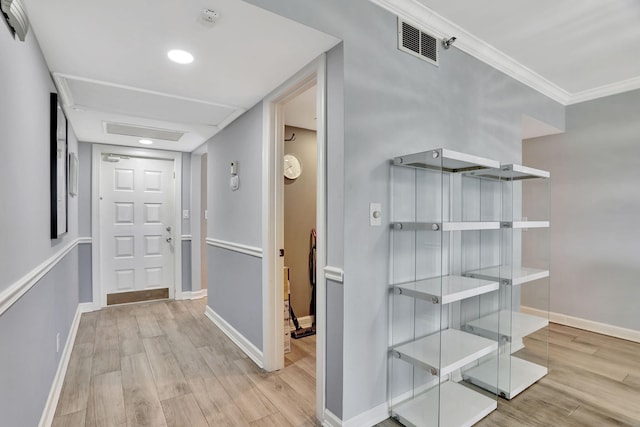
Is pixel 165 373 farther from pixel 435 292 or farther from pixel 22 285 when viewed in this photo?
pixel 435 292

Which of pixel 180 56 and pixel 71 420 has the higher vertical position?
pixel 180 56

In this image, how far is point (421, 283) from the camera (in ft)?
6.64

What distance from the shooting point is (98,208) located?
166 inches

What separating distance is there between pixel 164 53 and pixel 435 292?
6.77ft

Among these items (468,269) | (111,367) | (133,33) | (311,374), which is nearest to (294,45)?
(133,33)

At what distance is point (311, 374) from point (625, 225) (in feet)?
11.0

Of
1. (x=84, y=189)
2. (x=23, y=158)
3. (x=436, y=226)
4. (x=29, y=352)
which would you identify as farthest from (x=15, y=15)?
(x=84, y=189)

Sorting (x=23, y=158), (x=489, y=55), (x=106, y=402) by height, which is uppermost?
(x=489, y=55)

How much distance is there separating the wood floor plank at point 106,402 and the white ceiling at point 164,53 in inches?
84.4

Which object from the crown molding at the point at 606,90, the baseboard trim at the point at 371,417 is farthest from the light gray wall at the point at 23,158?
the crown molding at the point at 606,90

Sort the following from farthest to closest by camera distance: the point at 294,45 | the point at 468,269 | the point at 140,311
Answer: the point at 140,311, the point at 468,269, the point at 294,45

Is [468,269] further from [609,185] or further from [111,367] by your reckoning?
[111,367]

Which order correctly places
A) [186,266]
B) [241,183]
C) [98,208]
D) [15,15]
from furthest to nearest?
[186,266], [98,208], [241,183], [15,15]

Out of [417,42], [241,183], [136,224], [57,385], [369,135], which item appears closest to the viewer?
[369,135]
